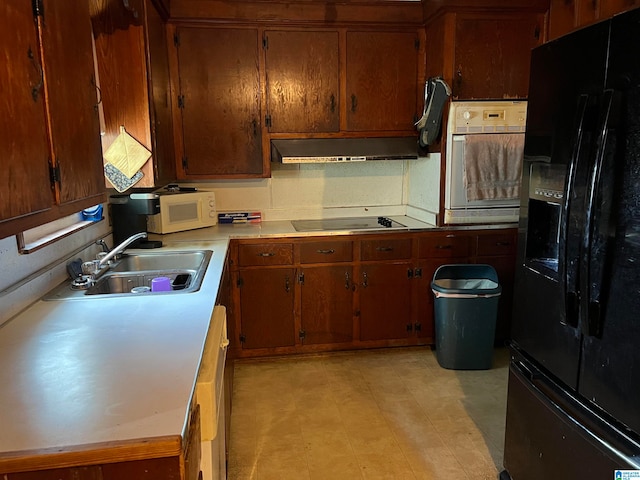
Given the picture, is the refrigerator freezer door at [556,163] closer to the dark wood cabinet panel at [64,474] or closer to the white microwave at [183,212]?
the dark wood cabinet panel at [64,474]

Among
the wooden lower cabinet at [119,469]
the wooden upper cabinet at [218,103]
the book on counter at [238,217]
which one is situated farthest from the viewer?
the book on counter at [238,217]

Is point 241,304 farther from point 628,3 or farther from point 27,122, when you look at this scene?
point 628,3

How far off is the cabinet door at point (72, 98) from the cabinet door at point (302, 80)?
1765 mm

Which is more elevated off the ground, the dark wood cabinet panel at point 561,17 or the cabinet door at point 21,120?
the dark wood cabinet panel at point 561,17

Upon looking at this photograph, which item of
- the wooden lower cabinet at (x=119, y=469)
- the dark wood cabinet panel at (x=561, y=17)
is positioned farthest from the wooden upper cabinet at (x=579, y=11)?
the wooden lower cabinet at (x=119, y=469)

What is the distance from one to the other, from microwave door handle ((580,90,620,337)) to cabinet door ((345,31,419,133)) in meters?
2.17

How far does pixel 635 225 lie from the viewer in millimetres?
1293

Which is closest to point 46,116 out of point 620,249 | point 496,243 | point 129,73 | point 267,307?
point 129,73

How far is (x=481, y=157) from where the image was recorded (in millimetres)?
3189

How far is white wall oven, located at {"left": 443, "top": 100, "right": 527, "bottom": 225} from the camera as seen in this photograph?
3.15 metres

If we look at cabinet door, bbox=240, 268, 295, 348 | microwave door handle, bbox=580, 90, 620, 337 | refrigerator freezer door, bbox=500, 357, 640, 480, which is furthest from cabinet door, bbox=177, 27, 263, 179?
microwave door handle, bbox=580, 90, 620, 337

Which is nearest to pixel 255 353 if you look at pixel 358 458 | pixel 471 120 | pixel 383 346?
pixel 383 346

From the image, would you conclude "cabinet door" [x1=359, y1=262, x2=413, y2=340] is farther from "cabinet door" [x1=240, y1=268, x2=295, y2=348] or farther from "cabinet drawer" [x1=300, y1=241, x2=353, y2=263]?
"cabinet door" [x1=240, y1=268, x2=295, y2=348]

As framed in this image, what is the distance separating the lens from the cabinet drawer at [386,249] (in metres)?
3.27
